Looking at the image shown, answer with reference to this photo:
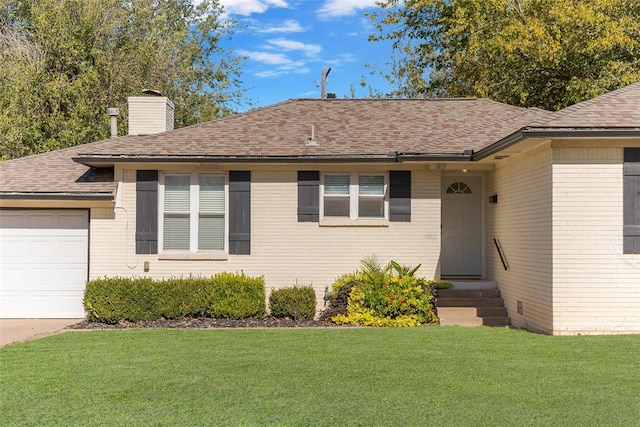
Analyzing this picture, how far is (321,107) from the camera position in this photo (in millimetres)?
16812

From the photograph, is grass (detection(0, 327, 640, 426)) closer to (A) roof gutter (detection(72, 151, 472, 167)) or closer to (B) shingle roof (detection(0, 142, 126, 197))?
Answer: (B) shingle roof (detection(0, 142, 126, 197))

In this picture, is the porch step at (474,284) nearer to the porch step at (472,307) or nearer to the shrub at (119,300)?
the porch step at (472,307)

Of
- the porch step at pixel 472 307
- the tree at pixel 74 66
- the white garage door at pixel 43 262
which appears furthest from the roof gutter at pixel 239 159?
the tree at pixel 74 66

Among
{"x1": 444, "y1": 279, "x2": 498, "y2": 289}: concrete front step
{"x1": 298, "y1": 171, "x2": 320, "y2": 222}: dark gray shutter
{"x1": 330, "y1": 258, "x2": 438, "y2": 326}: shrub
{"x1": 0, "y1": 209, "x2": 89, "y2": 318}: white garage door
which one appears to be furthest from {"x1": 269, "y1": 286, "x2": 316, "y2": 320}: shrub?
{"x1": 0, "y1": 209, "x2": 89, "y2": 318}: white garage door

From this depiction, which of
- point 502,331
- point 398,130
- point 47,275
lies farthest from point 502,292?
point 47,275

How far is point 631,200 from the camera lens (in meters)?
10.5

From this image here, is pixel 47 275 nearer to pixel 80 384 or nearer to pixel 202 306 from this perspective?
pixel 202 306

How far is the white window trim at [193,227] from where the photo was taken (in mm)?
13469

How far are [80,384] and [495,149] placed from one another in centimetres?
809

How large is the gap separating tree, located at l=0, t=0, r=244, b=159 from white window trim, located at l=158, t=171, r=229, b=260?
11.4 metres

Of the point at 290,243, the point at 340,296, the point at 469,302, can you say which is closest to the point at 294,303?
the point at 340,296

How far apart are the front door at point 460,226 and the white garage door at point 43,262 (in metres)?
8.21

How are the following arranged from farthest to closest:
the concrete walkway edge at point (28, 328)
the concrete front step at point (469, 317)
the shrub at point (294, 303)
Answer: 1. the shrub at point (294, 303)
2. the concrete front step at point (469, 317)
3. the concrete walkway edge at point (28, 328)

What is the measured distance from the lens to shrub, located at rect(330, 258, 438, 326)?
12.3m
